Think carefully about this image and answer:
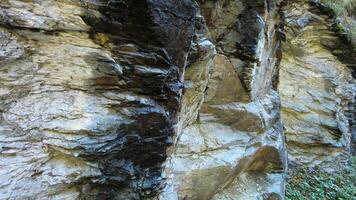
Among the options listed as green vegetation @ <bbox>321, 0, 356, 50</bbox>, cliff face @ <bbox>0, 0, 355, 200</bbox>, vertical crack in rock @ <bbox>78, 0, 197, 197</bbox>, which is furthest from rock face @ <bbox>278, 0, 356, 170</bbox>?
vertical crack in rock @ <bbox>78, 0, 197, 197</bbox>

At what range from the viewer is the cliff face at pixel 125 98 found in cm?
305

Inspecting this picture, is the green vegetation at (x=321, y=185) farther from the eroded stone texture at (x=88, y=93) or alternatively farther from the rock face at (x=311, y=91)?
the eroded stone texture at (x=88, y=93)

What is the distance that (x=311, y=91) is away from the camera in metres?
10.3

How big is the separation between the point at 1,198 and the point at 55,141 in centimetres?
66

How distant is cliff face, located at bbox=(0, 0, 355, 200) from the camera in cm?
305

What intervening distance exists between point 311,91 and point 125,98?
8171 millimetres

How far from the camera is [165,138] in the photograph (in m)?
4.06

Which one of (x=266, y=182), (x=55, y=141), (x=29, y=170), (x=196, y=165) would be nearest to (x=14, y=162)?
(x=29, y=170)

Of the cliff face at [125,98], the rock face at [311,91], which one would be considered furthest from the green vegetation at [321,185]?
the cliff face at [125,98]

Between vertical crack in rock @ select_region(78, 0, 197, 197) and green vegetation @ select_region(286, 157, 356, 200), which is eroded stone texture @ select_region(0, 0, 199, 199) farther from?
green vegetation @ select_region(286, 157, 356, 200)

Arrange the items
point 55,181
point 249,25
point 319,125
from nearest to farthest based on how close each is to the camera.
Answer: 1. point 55,181
2. point 249,25
3. point 319,125

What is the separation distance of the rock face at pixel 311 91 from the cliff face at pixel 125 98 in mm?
4281

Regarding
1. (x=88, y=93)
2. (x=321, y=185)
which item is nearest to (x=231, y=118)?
(x=88, y=93)

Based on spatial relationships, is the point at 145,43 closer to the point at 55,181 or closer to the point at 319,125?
the point at 55,181
